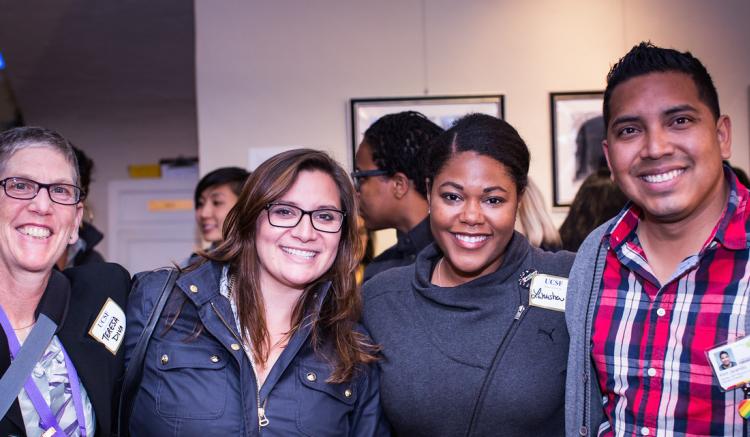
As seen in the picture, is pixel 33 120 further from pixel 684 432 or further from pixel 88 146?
pixel 684 432

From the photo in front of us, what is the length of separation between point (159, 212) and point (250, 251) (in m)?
5.09

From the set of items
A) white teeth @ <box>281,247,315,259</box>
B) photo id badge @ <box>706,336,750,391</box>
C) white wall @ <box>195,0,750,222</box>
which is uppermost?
white wall @ <box>195,0,750,222</box>

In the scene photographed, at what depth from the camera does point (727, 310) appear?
1.60 m

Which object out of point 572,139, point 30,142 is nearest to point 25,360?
point 30,142

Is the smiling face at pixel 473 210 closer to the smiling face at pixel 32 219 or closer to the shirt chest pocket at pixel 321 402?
the shirt chest pocket at pixel 321 402

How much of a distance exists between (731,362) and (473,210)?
2.50 feet

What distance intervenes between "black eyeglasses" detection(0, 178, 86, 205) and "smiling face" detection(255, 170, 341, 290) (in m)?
0.52

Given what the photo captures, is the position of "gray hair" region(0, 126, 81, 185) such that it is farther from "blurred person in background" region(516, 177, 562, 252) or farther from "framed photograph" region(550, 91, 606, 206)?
"framed photograph" region(550, 91, 606, 206)

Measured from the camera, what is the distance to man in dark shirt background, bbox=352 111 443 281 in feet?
9.23

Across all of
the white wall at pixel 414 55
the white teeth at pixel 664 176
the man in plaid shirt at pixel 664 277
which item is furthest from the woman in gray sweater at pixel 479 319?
the white wall at pixel 414 55

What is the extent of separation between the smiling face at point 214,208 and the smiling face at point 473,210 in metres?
2.09

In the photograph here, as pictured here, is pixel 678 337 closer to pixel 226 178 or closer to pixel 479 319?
pixel 479 319

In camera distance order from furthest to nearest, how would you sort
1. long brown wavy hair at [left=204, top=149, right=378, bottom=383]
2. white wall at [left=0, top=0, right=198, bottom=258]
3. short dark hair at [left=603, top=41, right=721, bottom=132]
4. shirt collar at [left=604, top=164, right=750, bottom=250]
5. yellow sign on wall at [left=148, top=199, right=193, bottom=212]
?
yellow sign on wall at [left=148, top=199, right=193, bottom=212]
white wall at [left=0, top=0, right=198, bottom=258]
long brown wavy hair at [left=204, top=149, right=378, bottom=383]
short dark hair at [left=603, top=41, right=721, bottom=132]
shirt collar at [left=604, top=164, right=750, bottom=250]

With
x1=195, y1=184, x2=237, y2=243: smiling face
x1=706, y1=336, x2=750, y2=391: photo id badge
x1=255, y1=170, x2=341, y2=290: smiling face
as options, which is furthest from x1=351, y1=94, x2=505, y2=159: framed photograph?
x1=706, y1=336, x2=750, y2=391: photo id badge
